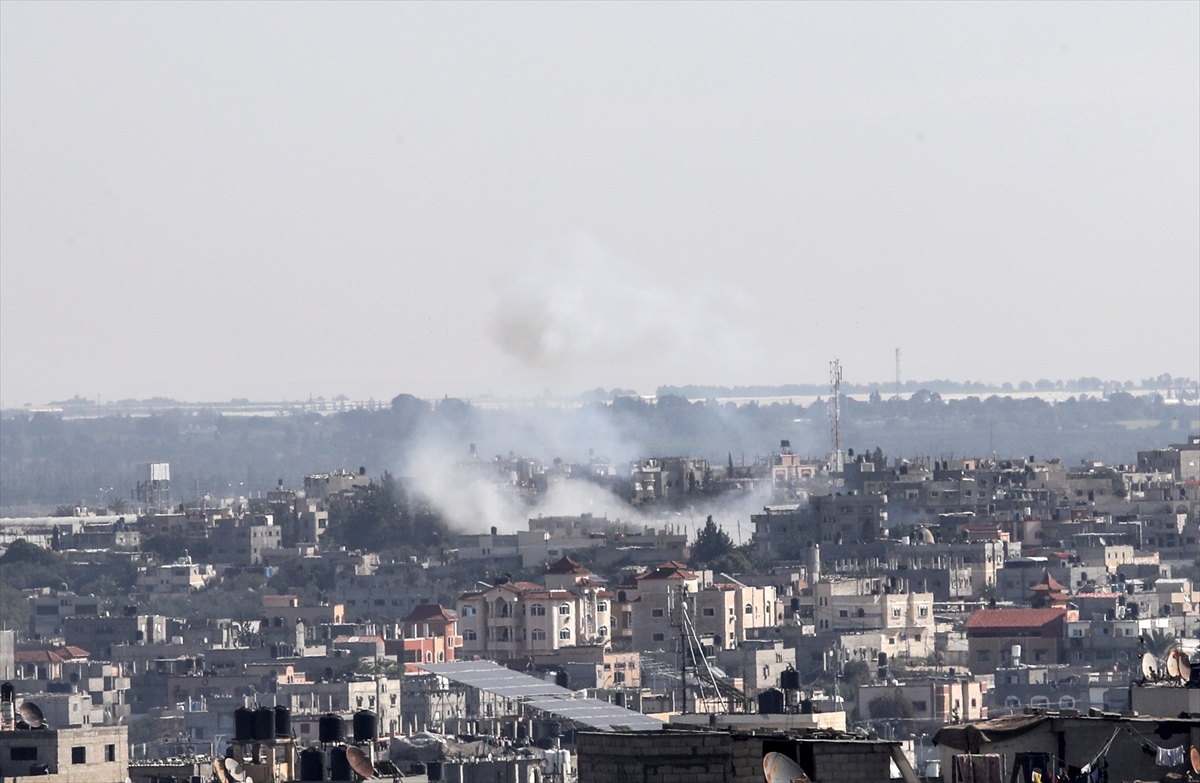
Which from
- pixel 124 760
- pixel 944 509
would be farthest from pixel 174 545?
pixel 124 760

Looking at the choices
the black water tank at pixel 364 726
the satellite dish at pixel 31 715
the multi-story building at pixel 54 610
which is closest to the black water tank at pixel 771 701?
the black water tank at pixel 364 726

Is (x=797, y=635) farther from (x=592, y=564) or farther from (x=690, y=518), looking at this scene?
(x=690, y=518)

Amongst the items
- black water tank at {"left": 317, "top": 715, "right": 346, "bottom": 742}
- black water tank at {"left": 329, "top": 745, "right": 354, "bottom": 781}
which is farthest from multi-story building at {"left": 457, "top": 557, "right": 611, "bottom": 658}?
black water tank at {"left": 329, "top": 745, "right": 354, "bottom": 781}

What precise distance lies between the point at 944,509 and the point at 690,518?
54.5ft

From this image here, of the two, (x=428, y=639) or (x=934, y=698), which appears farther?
(x=428, y=639)

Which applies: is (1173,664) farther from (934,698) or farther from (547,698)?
(934,698)

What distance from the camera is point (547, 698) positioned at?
5166cm

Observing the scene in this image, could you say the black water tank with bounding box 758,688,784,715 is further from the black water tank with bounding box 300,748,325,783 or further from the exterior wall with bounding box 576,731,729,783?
the exterior wall with bounding box 576,731,729,783

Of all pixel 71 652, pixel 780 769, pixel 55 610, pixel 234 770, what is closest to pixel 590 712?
pixel 234 770

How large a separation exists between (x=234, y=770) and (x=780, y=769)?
38.3 ft

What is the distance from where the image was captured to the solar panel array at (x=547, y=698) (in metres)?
43.0

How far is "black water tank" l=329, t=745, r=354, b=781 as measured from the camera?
95.6ft

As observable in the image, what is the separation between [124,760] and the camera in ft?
128

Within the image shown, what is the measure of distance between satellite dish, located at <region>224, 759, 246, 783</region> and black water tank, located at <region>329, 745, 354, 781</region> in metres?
0.65
